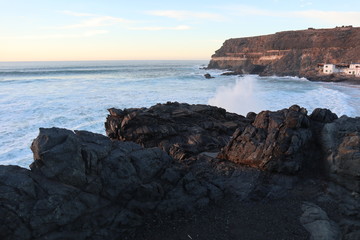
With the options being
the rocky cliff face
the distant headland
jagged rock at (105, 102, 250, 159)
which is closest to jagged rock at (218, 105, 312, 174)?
jagged rock at (105, 102, 250, 159)

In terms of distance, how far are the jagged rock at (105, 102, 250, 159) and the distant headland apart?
61823mm

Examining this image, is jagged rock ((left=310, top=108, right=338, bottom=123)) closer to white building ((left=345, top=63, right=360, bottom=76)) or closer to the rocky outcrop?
the rocky outcrop

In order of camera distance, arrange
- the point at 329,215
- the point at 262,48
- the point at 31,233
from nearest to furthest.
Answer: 1. the point at 31,233
2. the point at 329,215
3. the point at 262,48

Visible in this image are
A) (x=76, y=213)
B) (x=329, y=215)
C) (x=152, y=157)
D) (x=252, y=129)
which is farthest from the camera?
(x=252, y=129)

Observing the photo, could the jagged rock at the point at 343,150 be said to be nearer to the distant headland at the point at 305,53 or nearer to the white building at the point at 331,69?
the distant headland at the point at 305,53

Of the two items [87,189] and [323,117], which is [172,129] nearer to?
[323,117]

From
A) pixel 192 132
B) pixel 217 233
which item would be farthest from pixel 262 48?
pixel 217 233

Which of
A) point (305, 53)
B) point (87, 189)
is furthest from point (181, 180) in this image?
point (305, 53)

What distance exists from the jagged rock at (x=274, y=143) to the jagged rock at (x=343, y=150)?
2.96 feet

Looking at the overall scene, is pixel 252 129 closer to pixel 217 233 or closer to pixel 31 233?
pixel 217 233

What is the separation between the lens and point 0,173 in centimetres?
797

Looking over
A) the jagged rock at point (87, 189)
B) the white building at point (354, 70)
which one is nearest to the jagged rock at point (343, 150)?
the jagged rock at point (87, 189)

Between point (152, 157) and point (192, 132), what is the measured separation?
6772 millimetres

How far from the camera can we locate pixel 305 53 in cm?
10212
